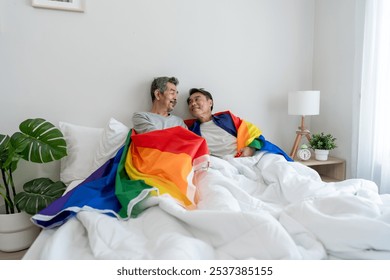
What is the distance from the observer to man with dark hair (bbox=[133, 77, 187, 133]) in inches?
76.4

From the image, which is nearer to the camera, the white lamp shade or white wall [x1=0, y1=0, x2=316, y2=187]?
white wall [x1=0, y1=0, x2=316, y2=187]

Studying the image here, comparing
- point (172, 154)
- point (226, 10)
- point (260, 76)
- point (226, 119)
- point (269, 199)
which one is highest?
point (226, 10)

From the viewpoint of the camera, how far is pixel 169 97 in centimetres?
205

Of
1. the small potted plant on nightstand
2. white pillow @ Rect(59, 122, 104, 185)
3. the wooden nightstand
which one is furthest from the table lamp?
white pillow @ Rect(59, 122, 104, 185)

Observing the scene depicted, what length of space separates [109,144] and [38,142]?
1.31 ft

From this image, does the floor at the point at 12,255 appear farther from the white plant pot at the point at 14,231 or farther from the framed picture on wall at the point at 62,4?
the framed picture on wall at the point at 62,4

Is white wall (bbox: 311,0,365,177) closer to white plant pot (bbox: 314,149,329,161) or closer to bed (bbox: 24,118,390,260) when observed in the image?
white plant pot (bbox: 314,149,329,161)

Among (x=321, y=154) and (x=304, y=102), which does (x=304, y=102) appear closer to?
(x=304, y=102)

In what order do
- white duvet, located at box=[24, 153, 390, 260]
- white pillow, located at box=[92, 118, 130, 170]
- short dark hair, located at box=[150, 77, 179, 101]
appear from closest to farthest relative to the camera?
white duvet, located at box=[24, 153, 390, 260] → white pillow, located at box=[92, 118, 130, 170] → short dark hair, located at box=[150, 77, 179, 101]

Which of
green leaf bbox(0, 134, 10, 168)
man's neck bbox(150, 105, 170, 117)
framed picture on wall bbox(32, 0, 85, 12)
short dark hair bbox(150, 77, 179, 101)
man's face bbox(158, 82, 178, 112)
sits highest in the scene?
framed picture on wall bbox(32, 0, 85, 12)

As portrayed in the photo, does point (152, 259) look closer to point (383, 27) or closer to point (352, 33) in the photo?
point (383, 27)

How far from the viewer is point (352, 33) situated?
2316 millimetres
